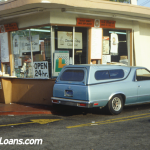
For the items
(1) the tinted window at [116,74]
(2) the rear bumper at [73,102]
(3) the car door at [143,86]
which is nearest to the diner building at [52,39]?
(2) the rear bumper at [73,102]

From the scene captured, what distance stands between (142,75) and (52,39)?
13.7 feet

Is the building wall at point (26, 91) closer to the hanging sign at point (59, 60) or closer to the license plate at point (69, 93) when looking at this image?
the hanging sign at point (59, 60)

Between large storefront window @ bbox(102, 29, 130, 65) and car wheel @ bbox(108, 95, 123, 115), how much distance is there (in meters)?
4.24

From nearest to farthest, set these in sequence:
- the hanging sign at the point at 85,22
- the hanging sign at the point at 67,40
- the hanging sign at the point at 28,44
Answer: the hanging sign at the point at 67,40
the hanging sign at the point at 85,22
the hanging sign at the point at 28,44

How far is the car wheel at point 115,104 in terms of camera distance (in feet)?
28.3

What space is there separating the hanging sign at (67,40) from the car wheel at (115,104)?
3938 mm

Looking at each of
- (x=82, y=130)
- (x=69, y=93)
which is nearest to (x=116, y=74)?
(x=69, y=93)

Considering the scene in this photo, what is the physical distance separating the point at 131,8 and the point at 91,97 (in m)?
5.68

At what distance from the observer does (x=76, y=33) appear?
39.1 ft

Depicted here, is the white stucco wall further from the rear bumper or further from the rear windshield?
the rear bumper

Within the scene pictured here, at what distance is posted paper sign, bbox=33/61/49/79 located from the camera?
37.6 feet

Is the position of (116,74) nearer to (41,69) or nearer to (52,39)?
(52,39)

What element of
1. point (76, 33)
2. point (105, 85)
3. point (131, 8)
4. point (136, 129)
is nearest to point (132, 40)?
point (131, 8)

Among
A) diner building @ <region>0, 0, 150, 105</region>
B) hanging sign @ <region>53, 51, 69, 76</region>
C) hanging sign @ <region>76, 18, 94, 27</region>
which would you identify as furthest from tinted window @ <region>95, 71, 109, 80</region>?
hanging sign @ <region>76, 18, 94, 27</region>
